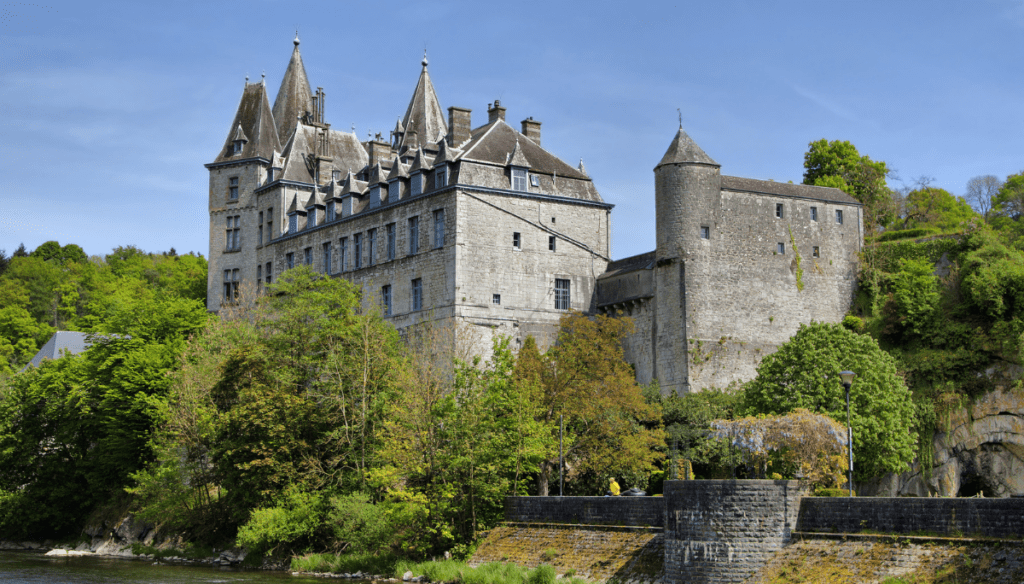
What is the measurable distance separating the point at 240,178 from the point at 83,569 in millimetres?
37881

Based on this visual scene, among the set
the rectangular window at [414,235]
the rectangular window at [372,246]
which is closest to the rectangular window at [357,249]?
the rectangular window at [372,246]

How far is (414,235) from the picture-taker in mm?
56344

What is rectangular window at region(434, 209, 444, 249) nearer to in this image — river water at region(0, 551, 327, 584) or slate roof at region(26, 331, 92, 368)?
river water at region(0, 551, 327, 584)

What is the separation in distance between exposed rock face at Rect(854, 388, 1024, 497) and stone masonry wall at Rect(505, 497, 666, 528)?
17070 mm

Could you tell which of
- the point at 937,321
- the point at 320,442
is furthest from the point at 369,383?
the point at 937,321

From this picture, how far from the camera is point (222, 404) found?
4503 centimetres

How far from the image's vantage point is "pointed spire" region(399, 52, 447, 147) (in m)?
68.6

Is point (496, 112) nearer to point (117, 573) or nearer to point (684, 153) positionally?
point (684, 153)

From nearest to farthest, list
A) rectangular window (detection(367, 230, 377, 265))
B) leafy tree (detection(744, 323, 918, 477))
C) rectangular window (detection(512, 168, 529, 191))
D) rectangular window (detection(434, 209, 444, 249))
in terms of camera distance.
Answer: leafy tree (detection(744, 323, 918, 477)) → rectangular window (detection(434, 209, 444, 249)) → rectangular window (detection(512, 168, 529, 191)) → rectangular window (detection(367, 230, 377, 265))

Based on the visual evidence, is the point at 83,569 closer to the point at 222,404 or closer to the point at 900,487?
the point at 222,404

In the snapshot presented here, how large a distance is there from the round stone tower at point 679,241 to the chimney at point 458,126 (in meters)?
13.4

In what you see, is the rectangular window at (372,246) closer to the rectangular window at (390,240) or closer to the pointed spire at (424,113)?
the rectangular window at (390,240)

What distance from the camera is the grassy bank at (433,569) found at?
28906 mm

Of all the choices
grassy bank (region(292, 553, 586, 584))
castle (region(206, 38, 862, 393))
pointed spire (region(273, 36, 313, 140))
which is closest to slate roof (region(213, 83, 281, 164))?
pointed spire (region(273, 36, 313, 140))
